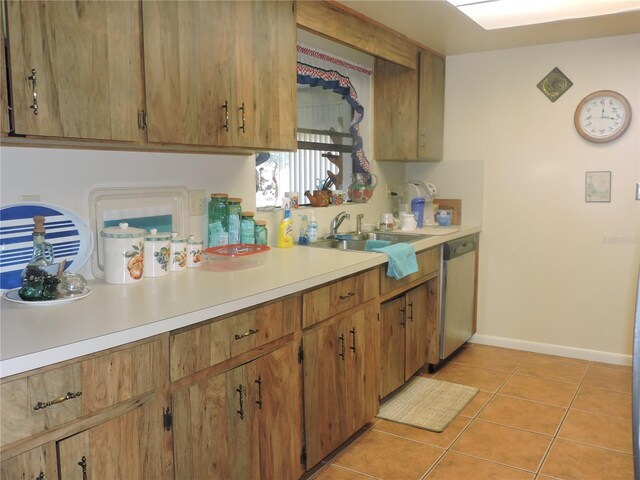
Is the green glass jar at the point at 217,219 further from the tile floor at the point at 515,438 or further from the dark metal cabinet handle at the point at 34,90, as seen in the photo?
the tile floor at the point at 515,438

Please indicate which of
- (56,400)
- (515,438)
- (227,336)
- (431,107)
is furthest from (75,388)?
(431,107)

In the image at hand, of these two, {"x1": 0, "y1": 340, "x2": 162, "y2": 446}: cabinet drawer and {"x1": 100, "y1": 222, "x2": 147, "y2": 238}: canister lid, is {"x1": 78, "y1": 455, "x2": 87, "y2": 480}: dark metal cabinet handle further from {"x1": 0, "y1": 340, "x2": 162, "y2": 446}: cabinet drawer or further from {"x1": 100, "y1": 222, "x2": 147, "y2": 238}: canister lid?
{"x1": 100, "y1": 222, "x2": 147, "y2": 238}: canister lid

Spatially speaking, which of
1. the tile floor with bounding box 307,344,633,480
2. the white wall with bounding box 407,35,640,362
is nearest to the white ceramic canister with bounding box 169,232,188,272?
the tile floor with bounding box 307,344,633,480

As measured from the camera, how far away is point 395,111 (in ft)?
12.2

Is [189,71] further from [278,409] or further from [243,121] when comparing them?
[278,409]

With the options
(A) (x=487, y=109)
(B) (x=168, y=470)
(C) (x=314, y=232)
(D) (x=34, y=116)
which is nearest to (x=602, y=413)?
(C) (x=314, y=232)

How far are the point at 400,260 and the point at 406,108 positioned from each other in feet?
4.72

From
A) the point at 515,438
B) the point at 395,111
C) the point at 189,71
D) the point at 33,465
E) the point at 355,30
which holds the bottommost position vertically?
the point at 515,438

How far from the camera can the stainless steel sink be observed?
3.13 meters

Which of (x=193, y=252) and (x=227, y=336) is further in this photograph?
(x=193, y=252)

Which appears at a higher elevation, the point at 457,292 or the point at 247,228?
the point at 247,228

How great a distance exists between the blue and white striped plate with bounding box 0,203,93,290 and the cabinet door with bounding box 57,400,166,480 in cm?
66

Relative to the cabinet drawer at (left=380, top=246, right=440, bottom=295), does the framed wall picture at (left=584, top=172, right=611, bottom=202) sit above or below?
above

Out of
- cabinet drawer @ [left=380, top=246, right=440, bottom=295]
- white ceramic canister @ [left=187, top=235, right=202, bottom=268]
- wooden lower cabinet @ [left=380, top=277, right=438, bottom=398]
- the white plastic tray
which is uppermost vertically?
the white plastic tray
